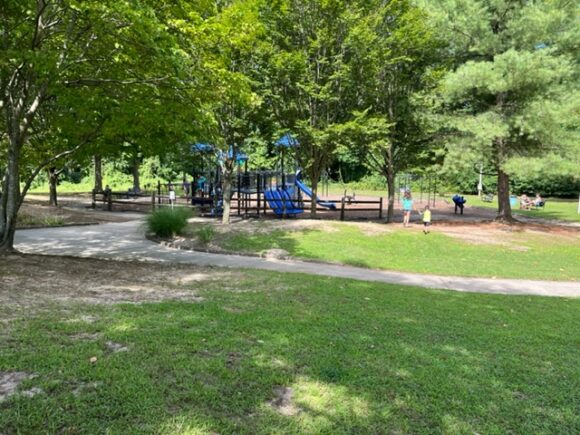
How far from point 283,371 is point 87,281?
4.86 metres

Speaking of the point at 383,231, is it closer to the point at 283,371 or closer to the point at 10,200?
the point at 10,200

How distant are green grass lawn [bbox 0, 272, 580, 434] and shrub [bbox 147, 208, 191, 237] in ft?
28.8

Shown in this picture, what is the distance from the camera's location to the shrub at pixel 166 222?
583 inches

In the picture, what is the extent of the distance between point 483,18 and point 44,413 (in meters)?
21.5

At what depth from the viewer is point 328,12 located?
17594mm

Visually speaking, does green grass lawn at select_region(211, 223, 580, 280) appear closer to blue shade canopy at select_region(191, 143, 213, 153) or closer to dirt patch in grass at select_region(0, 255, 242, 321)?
dirt patch in grass at select_region(0, 255, 242, 321)

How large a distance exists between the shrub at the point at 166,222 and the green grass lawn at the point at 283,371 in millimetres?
8775

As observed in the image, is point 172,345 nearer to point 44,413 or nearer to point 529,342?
point 44,413

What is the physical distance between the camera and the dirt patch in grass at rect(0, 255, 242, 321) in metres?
6.03

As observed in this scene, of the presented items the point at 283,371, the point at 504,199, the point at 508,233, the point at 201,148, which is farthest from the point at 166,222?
the point at 504,199

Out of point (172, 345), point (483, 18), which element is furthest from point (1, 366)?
point (483, 18)

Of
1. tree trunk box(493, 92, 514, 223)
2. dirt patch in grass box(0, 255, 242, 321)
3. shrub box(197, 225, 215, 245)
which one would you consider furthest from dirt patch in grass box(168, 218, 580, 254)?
dirt patch in grass box(0, 255, 242, 321)

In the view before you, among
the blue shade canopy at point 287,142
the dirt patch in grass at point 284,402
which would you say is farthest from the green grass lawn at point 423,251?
the dirt patch in grass at point 284,402

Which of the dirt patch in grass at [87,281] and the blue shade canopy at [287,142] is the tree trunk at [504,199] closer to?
the blue shade canopy at [287,142]
